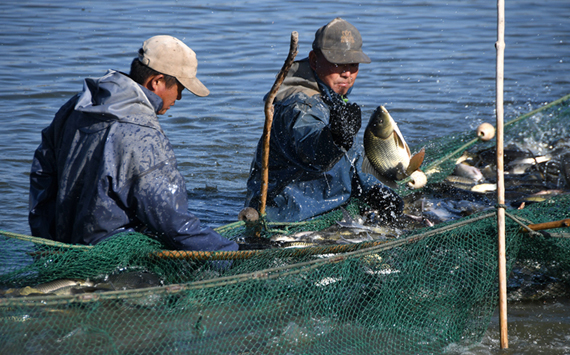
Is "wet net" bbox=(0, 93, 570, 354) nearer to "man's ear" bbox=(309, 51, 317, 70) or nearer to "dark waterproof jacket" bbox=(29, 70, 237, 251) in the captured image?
"dark waterproof jacket" bbox=(29, 70, 237, 251)

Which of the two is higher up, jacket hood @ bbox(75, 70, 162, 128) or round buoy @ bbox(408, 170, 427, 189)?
jacket hood @ bbox(75, 70, 162, 128)

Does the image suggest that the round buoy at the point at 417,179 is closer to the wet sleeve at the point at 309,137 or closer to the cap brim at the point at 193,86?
the wet sleeve at the point at 309,137

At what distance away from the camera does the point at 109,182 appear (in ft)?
11.4

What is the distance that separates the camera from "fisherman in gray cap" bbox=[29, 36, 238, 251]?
3.45 metres

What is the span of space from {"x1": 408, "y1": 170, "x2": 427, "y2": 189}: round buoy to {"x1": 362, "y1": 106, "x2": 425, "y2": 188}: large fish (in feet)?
4.68

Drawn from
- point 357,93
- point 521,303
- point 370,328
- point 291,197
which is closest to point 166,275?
point 370,328

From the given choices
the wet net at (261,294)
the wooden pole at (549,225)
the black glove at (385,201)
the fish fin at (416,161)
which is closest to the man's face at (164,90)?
the wet net at (261,294)

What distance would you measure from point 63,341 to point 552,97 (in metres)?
11.7

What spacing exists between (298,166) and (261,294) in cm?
182

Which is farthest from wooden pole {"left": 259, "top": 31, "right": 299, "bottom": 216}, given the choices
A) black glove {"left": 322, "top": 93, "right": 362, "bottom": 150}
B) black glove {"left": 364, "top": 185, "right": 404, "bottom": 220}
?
black glove {"left": 364, "top": 185, "right": 404, "bottom": 220}

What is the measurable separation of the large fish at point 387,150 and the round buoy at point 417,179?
1428 mm

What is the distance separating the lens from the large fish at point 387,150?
13.7ft

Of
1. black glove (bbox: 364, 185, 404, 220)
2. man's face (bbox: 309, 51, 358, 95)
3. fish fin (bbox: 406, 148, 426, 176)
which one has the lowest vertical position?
black glove (bbox: 364, 185, 404, 220)

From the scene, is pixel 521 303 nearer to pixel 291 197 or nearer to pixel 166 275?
pixel 291 197
